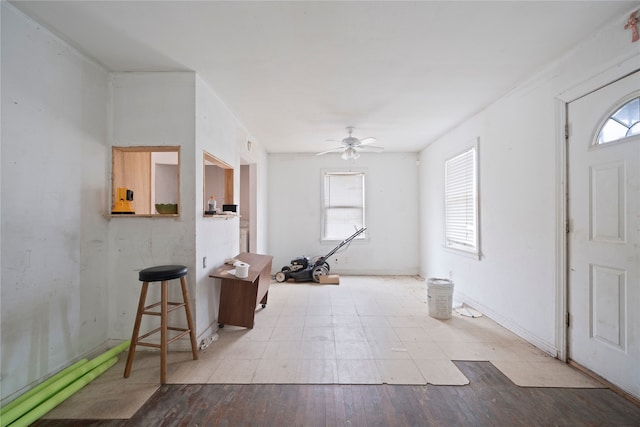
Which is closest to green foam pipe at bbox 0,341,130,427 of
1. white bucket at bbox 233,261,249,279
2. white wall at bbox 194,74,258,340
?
white wall at bbox 194,74,258,340

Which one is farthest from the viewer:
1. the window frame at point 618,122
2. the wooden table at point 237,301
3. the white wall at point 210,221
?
the wooden table at point 237,301

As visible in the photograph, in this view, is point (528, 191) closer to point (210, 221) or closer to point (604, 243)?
point (604, 243)

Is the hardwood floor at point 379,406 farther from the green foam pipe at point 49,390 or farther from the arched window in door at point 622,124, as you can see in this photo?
the arched window in door at point 622,124

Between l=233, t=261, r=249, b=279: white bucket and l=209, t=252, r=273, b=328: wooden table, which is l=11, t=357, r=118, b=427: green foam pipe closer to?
l=209, t=252, r=273, b=328: wooden table

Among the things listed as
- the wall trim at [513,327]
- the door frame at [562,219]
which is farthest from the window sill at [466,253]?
the door frame at [562,219]

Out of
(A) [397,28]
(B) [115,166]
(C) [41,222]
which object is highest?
(A) [397,28]

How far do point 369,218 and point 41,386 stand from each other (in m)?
5.04

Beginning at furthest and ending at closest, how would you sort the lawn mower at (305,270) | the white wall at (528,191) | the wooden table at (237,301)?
the lawn mower at (305,270), the wooden table at (237,301), the white wall at (528,191)

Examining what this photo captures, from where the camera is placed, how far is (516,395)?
6.11ft

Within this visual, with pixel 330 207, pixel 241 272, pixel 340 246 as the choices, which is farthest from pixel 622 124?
pixel 330 207

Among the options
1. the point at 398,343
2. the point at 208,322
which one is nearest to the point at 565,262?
the point at 398,343

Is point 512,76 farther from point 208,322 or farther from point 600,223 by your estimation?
point 208,322

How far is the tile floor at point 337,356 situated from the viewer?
1982 mm

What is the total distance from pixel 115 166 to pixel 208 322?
5.81 ft
